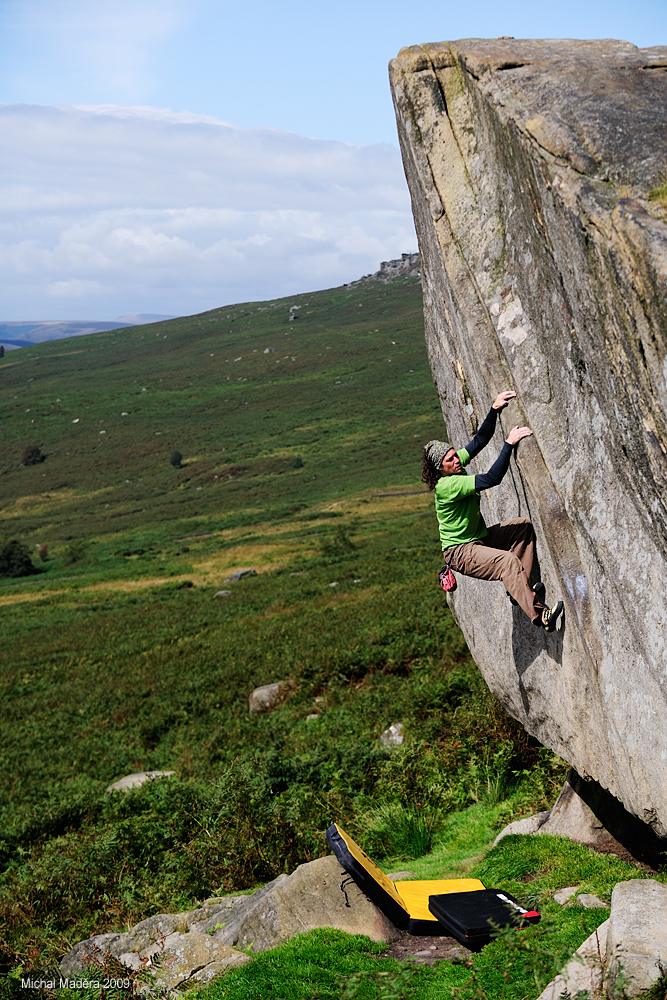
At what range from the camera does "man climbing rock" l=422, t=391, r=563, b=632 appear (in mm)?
7887

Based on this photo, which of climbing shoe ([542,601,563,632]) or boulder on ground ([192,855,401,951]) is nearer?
climbing shoe ([542,601,563,632])

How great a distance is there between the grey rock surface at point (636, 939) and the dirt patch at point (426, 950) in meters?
2.39

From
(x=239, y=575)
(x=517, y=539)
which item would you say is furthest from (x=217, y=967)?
(x=239, y=575)

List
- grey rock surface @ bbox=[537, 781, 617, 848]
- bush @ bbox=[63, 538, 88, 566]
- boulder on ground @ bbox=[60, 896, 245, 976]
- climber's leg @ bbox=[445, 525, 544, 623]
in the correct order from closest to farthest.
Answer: climber's leg @ bbox=[445, 525, 544, 623] < grey rock surface @ bbox=[537, 781, 617, 848] < boulder on ground @ bbox=[60, 896, 245, 976] < bush @ bbox=[63, 538, 88, 566]

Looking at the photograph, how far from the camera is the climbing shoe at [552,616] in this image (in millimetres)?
7965

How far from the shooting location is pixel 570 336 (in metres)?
7.29

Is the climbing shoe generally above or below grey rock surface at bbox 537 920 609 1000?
above

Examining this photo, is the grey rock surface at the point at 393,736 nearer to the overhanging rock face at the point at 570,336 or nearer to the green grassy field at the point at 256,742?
the green grassy field at the point at 256,742

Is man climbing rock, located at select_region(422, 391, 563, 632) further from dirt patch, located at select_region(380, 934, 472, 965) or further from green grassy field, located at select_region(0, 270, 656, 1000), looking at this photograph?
dirt patch, located at select_region(380, 934, 472, 965)

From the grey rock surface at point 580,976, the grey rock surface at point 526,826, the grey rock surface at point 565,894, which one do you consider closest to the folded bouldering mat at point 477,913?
the grey rock surface at point 565,894

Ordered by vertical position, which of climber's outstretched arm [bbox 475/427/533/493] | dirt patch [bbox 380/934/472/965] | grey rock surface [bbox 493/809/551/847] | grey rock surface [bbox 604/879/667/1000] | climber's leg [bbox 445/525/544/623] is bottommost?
grey rock surface [bbox 493/809/551/847]

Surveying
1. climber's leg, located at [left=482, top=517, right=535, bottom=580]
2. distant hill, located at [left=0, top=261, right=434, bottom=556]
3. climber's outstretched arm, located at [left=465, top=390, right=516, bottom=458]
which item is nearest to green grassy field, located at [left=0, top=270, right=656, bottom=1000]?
climber's leg, located at [left=482, top=517, right=535, bottom=580]

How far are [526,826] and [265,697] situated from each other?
39.2 ft

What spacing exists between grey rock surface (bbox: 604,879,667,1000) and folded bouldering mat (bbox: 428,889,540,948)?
5.20 ft
